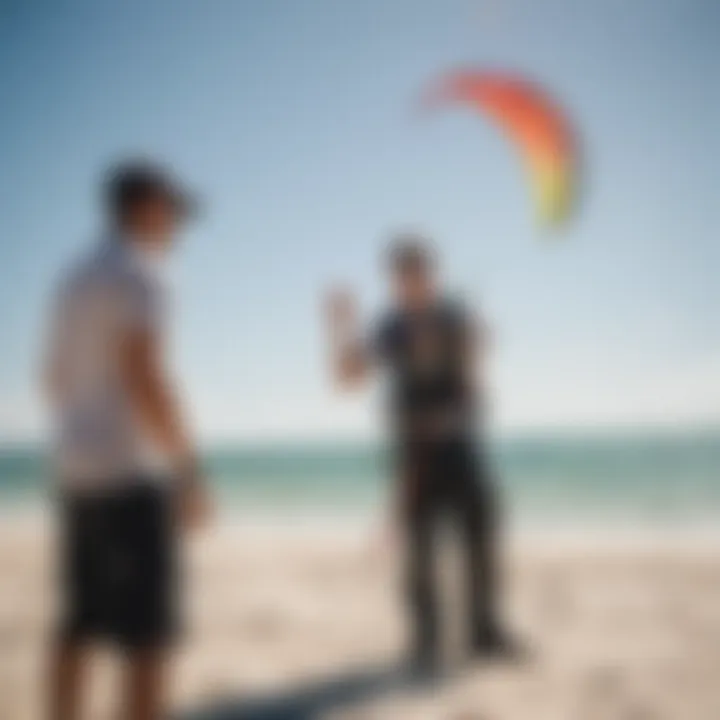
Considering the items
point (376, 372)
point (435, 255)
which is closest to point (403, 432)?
point (376, 372)

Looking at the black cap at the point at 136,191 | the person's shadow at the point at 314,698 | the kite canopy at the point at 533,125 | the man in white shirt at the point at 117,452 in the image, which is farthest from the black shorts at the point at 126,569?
the kite canopy at the point at 533,125

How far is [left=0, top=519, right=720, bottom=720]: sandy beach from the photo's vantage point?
182cm

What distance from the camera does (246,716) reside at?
5.84 feet

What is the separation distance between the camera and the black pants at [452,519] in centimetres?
193

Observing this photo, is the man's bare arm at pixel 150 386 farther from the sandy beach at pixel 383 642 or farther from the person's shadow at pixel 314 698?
the person's shadow at pixel 314 698

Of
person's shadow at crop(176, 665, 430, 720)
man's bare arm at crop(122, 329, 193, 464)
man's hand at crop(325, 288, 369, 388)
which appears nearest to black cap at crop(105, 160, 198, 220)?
man's bare arm at crop(122, 329, 193, 464)

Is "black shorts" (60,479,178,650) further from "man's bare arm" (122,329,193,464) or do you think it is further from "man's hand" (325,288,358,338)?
"man's hand" (325,288,358,338)

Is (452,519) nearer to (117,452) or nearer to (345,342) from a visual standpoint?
(345,342)

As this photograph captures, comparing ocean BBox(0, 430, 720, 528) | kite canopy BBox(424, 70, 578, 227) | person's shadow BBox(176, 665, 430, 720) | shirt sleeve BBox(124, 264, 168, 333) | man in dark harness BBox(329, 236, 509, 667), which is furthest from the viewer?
ocean BBox(0, 430, 720, 528)

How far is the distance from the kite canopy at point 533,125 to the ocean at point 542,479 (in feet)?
2.21

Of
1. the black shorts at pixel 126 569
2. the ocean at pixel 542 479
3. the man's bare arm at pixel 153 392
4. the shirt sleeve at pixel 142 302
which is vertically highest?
the shirt sleeve at pixel 142 302

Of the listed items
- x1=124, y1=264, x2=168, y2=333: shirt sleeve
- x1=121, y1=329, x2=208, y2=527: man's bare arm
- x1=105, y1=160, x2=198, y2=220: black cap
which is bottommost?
x1=121, y1=329, x2=208, y2=527: man's bare arm

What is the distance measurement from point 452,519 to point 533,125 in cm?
103

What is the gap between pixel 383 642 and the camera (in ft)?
6.71
